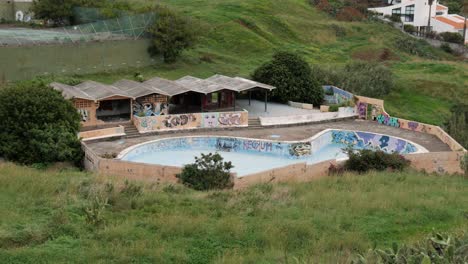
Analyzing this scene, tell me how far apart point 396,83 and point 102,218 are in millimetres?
37901

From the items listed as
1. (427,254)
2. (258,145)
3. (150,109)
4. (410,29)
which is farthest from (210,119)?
(410,29)

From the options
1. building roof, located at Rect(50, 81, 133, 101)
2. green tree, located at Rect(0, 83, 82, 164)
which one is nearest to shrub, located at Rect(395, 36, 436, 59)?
building roof, located at Rect(50, 81, 133, 101)

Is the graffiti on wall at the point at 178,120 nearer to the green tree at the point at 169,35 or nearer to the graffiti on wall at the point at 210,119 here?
the graffiti on wall at the point at 210,119

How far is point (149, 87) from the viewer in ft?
117

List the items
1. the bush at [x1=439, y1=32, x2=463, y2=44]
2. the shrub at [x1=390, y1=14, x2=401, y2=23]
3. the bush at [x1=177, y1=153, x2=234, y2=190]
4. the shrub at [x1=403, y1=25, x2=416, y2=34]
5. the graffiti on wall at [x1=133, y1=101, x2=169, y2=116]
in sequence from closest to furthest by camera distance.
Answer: the bush at [x1=177, y1=153, x2=234, y2=190], the graffiti on wall at [x1=133, y1=101, x2=169, y2=116], the bush at [x1=439, y1=32, x2=463, y2=44], the shrub at [x1=403, y1=25, x2=416, y2=34], the shrub at [x1=390, y1=14, x2=401, y2=23]

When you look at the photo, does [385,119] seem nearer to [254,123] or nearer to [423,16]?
[254,123]

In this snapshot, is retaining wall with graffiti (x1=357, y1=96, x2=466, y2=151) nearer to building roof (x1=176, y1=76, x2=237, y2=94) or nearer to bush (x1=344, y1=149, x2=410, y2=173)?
bush (x1=344, y1=149, x2=410, y2=173)

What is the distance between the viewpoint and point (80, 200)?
1582 cm

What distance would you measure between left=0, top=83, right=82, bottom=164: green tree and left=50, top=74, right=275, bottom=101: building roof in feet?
13.3

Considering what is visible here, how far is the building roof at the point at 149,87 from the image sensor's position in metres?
33.5

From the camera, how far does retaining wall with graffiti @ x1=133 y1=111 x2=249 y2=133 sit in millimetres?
33750

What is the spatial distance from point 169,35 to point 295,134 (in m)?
16.9

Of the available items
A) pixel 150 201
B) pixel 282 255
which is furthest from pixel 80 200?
pixel 282 255

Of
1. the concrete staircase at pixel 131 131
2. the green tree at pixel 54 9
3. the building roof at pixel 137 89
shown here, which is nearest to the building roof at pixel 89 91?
the building roof at pixel 137 89
